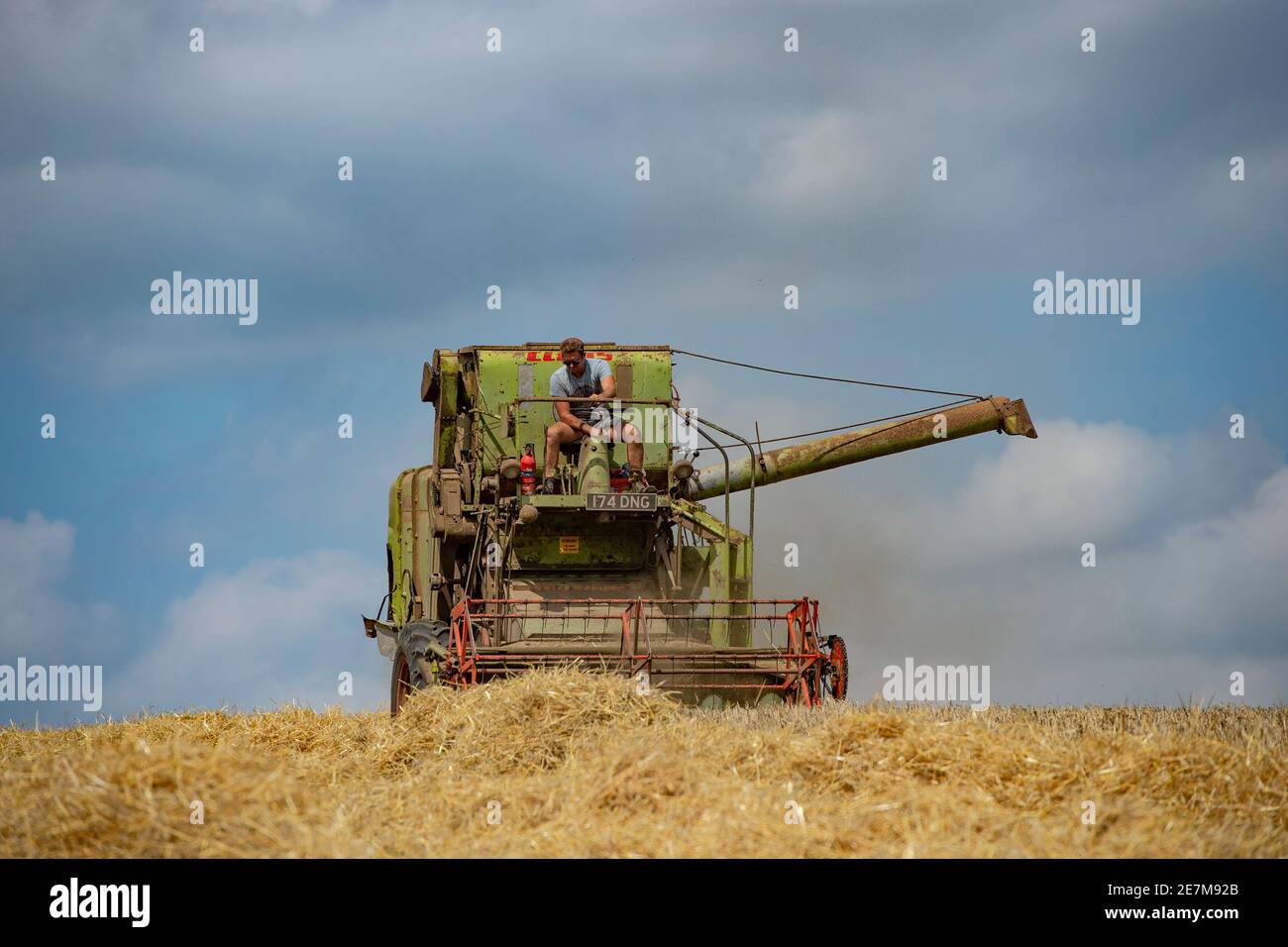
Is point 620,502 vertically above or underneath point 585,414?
underneath

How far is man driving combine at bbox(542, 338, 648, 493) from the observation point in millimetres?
13141

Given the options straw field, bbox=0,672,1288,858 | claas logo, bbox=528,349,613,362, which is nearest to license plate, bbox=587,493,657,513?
claas logo, bbox=528,349,613,362

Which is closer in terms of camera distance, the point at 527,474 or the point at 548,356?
the point at 527,474

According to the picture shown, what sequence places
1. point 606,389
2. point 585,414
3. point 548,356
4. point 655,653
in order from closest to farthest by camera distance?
1. point 655,653
2. point 606,389
3. point 585,414
4. point 548,356

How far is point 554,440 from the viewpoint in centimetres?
1316

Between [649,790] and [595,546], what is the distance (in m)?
5.60

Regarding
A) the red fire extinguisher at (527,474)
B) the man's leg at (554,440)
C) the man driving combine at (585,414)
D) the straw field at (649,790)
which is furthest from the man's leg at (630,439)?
the straw field at (649,790)

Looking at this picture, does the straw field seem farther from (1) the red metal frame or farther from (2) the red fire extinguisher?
(2) the red fire extinguisher

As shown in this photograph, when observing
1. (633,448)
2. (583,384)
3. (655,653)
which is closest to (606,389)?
(583,384)

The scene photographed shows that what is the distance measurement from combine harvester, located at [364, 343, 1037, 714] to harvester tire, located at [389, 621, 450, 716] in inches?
0.8

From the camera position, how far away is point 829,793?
26.0 ft

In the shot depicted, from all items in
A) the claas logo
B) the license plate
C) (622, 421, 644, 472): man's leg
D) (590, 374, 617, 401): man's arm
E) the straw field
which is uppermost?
the claas logo

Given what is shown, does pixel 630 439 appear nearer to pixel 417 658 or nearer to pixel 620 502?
pixel 620 502
